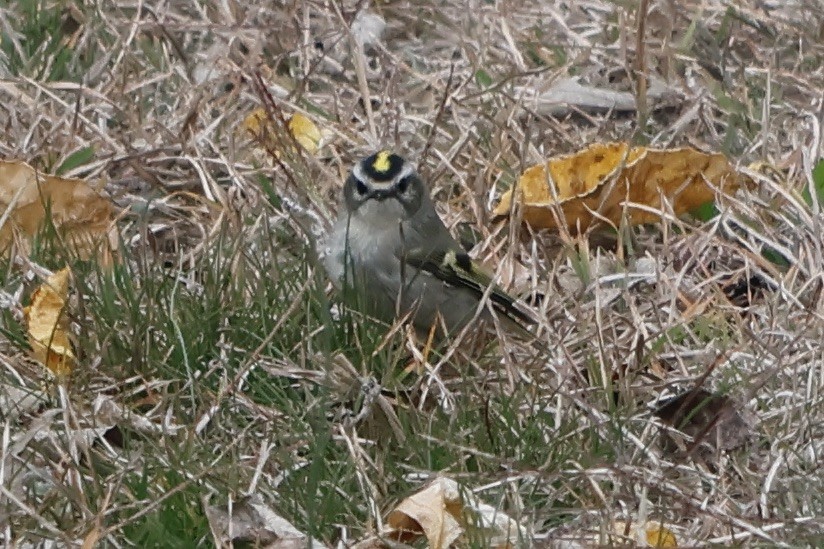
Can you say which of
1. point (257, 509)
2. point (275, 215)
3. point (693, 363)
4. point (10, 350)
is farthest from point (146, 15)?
point (257, 509)

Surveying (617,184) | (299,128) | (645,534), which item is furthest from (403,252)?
(645,534)

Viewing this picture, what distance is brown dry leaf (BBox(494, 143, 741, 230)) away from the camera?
486cm

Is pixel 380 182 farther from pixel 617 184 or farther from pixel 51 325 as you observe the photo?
pixel 51 325

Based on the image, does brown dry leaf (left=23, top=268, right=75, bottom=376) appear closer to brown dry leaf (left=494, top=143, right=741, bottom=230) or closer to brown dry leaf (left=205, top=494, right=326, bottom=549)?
brown dry leaf (left=205, top=494, right=326, bottom=549)

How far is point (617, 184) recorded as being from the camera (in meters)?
4.88

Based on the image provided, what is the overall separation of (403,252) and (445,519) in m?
1.28

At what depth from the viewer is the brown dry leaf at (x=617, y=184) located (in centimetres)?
486

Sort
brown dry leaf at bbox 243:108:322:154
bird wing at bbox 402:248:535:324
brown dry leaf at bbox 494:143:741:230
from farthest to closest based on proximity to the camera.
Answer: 1. brown dry leaf at bbox 243:108:322:154
2. brown dry leaf at bbox 494:143:741:230
3. bird wing at bbox 402:248:535:324

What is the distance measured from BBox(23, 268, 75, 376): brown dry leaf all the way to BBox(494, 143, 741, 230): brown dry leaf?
1.41m

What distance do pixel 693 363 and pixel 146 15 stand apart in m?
2.83

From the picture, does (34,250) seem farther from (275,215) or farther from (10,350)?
(275,215)

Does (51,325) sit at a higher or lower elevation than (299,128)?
higher

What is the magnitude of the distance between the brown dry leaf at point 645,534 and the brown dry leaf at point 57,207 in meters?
1.83

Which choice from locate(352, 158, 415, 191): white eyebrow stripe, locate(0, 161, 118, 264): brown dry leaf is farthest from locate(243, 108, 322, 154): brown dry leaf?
locate(0, 161, 118, 264): brown dry leaf
